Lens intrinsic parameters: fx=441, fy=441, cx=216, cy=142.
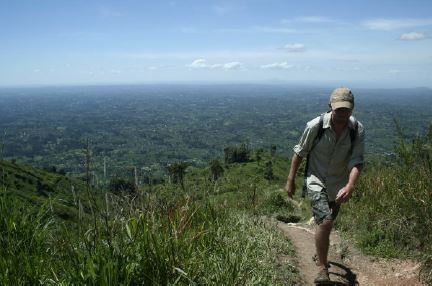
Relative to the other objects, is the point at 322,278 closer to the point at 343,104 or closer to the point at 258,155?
the point at 343,104

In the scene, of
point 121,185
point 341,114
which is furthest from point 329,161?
point 121,185

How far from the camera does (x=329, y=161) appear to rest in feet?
15.9

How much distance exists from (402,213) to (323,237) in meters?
1.98

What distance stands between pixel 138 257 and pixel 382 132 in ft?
489

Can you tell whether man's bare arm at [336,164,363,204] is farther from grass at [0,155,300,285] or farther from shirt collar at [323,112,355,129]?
grass at [0,155,300,285]

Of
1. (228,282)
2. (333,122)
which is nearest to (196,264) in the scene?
(228,282)

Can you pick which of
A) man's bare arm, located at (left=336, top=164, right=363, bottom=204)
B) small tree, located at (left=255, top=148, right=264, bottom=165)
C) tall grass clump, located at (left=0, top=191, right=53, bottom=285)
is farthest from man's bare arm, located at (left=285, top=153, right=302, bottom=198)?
small tree, located at (left=255, top=148, right=264, bottom=165)

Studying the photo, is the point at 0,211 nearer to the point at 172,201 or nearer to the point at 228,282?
the point at 172,201

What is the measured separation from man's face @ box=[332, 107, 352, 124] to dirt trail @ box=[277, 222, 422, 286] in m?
1.78

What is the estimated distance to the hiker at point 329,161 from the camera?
15.3ft

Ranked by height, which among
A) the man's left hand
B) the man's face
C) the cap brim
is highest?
the cap brim

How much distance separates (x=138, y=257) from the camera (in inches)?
127

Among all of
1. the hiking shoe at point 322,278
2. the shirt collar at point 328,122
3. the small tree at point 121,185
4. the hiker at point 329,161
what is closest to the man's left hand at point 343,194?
the hiker at point 329,161

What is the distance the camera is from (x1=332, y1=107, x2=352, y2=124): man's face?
178 inches
